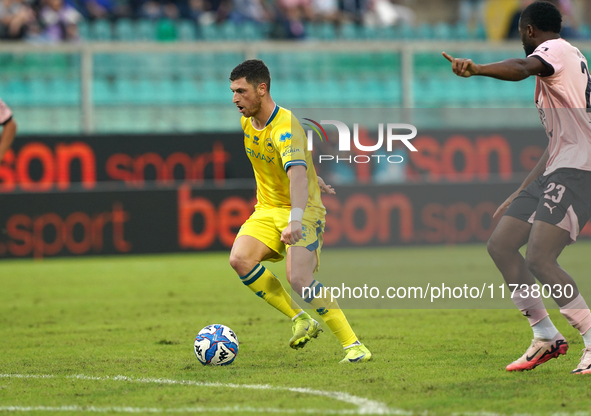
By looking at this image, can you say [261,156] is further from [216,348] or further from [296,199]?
[216,348]

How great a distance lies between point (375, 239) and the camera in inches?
565

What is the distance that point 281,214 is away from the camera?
19.5 ft

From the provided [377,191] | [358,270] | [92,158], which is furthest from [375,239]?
[92,158]

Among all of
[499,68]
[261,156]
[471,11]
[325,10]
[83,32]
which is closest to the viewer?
[499,68]

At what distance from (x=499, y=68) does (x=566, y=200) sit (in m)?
0.98

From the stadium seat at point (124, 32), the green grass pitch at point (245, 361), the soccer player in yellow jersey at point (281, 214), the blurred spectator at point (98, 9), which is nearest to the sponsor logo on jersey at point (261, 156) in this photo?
the soccer player in yellow jersey at point (281, 214)

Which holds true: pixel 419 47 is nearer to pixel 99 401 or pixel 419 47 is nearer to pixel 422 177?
pixel 422 177

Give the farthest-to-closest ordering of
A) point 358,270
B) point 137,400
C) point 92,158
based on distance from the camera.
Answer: point 92,158, point 358,270, point 137,400

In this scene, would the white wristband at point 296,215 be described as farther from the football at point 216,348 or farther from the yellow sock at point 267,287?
the football at point 216,348

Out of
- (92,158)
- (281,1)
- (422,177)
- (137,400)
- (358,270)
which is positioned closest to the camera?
(137,400)

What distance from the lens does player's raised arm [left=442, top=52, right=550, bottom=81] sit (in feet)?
14.1

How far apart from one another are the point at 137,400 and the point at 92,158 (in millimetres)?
9686

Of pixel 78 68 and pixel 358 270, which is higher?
pixel 78 68

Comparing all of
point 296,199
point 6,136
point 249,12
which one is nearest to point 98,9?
point 249,12
